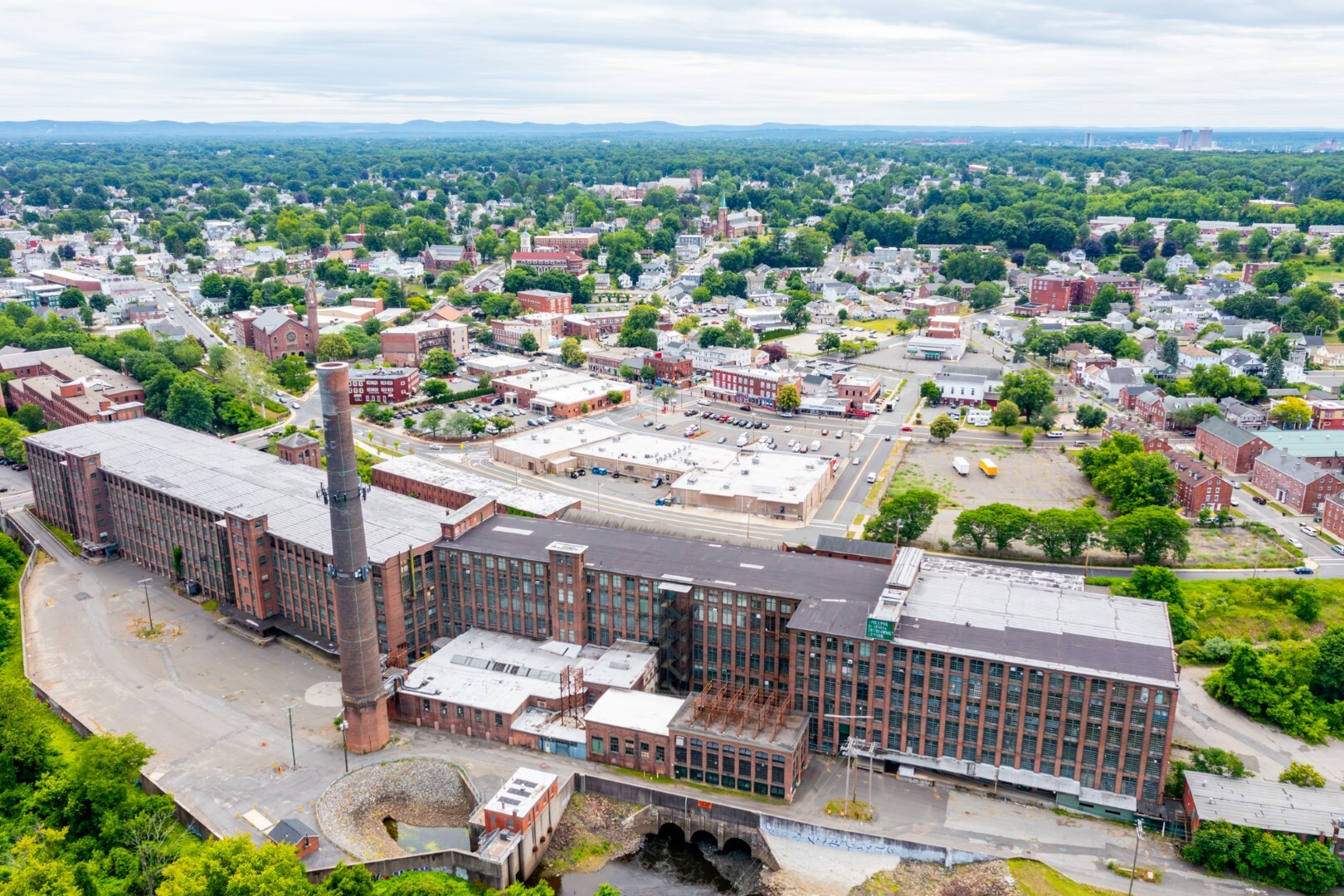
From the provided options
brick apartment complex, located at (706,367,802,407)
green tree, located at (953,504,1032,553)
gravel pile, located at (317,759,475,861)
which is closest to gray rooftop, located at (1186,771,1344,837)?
green tree, located at (953,504,1032,553)

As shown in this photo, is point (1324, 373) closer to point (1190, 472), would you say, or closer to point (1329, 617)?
point (1190, 472)

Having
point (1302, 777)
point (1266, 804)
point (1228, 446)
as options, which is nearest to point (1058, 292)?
point (1228, 446)

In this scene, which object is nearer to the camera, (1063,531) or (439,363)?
(1063,531)

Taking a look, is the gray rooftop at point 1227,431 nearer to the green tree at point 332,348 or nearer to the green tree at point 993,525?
the green tree at point 993,525

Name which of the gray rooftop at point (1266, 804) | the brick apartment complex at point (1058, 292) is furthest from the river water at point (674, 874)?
the brick apartment complex at point (1058, 292)

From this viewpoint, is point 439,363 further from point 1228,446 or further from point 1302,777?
point 1302,777

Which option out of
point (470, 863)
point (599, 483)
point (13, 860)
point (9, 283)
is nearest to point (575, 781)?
point (470, 863)

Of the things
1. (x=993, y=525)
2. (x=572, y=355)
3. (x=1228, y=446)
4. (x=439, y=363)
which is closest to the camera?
(x=993, y=525)
